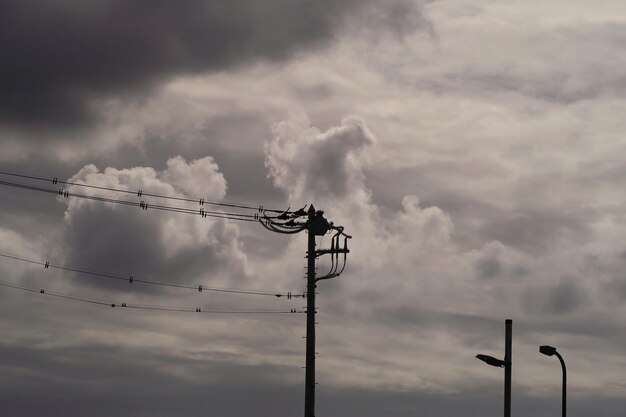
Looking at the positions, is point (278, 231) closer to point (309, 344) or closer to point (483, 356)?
point (309, 344)

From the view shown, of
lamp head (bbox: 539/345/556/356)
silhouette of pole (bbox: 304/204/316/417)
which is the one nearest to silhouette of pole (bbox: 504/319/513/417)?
lamp head (bbox: 539/345/556/356)

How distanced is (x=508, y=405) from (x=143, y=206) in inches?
818

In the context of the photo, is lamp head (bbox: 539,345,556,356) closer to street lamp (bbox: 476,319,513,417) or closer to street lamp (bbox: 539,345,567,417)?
street lamp (bbox: 539,345,567,417)

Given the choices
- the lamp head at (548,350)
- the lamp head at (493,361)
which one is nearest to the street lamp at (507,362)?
the lamp head at (493,361)

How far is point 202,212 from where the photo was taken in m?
53.7

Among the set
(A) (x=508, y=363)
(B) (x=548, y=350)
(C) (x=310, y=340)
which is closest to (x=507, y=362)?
(A) (x=508, y=363)

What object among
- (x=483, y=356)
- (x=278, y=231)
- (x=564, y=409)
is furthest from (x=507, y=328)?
(x=278, y=231)

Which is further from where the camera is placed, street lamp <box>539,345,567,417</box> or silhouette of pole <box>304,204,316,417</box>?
silhouette of pole <box>304,204,316,417</box>

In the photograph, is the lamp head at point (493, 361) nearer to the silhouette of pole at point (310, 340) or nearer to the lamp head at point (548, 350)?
the lamp head at point (548, 350)

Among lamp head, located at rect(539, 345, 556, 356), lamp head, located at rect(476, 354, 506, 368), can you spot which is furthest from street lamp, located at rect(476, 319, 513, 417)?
lamp head, located at rect(539, 345, 556, 356)

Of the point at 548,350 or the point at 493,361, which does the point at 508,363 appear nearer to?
the point at 493,361

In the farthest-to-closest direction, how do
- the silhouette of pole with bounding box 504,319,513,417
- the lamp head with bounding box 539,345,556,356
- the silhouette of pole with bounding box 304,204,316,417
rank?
the silhouette of pole with bounding box 304,204,316,417, the lamp head with bounding box 539,345,556,356, the silhouette of pole with bounding box 504,319,513,417

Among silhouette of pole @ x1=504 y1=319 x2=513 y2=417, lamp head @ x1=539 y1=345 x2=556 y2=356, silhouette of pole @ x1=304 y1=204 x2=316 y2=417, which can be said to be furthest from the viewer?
silhouette of pole @ x1=304 y1=204 x2=316 y2=417

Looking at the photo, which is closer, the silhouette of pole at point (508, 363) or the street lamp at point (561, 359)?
the silhouette of pole at point (508, 363)
